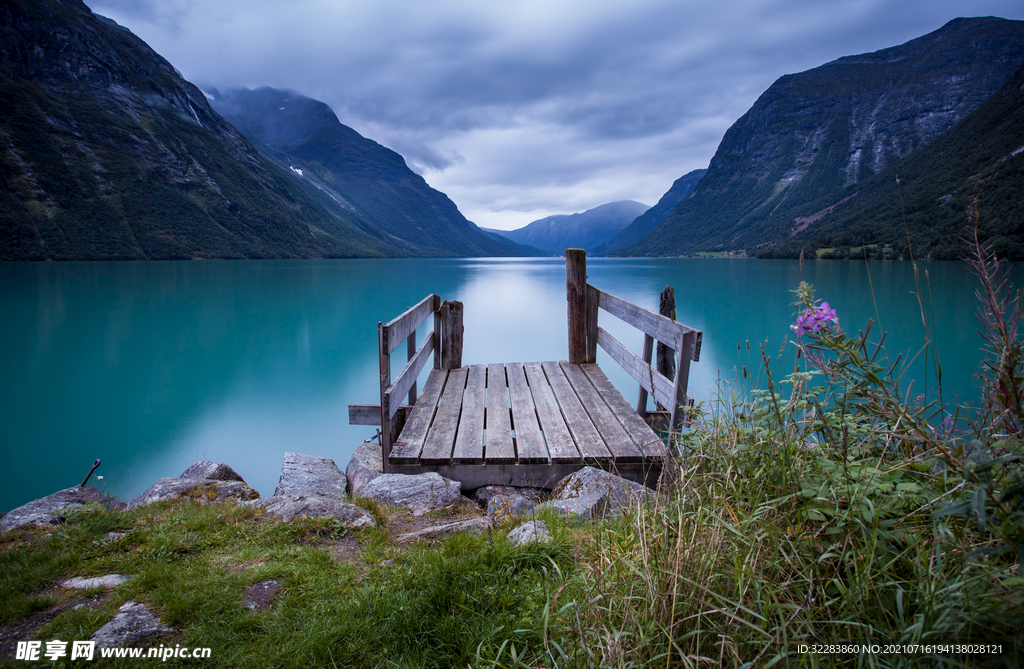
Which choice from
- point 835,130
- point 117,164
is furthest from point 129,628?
point 835,130

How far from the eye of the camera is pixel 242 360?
13164mm

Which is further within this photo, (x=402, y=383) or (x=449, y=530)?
(x=402, y=383)

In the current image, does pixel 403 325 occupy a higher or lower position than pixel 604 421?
higher

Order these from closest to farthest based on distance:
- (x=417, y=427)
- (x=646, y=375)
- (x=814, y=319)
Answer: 1. (x=814, y=319)
2. (x=646, y=375)
3. (x=417, y=427)

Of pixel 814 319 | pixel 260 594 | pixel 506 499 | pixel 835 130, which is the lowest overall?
pixel 506 499

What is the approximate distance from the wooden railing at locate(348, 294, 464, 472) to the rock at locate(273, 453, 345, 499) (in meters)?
0.74

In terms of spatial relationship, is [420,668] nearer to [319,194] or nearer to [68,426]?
[68,426]

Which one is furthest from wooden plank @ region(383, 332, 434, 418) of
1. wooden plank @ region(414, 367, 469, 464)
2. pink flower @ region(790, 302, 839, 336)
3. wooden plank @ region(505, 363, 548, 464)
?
pink flower @ region(790, 302, 839, 336)

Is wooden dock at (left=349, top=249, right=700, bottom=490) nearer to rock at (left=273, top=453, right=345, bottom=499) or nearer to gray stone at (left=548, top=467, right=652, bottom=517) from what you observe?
gray stone at (left=548, top=467, right=652, bottom=517)

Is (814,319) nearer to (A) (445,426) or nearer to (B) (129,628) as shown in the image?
(B) (129,628)

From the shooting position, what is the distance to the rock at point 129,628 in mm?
1897

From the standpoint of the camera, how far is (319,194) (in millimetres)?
191375

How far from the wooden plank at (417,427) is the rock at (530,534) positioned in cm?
146

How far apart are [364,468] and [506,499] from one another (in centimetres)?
175
